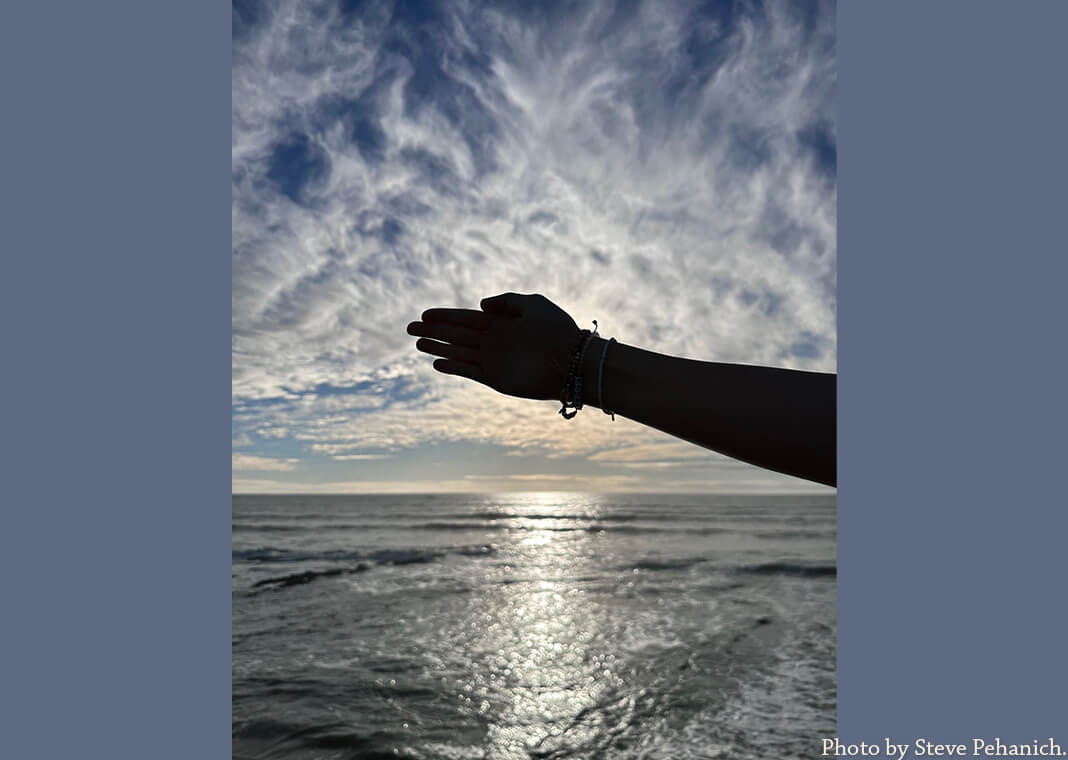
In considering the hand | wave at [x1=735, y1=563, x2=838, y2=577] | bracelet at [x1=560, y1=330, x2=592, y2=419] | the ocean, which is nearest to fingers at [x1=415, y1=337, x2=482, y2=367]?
the hand

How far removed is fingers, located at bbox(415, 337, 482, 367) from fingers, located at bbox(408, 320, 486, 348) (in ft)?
0.03

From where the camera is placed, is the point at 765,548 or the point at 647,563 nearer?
the point at 647,563

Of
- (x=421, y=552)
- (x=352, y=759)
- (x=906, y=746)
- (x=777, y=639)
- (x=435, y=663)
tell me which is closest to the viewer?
(x=906, y=746)

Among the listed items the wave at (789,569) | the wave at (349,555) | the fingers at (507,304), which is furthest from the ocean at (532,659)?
the fingers at (507,304)

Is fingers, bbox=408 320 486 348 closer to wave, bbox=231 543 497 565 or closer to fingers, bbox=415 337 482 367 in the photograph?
fingers, bbox=415 337 482 367

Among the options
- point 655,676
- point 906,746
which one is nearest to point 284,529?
point 655,676

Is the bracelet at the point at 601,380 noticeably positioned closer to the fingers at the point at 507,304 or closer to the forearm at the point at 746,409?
the forearm at the point at 746,409

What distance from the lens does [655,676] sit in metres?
4.99

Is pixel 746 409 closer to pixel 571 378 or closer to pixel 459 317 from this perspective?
pixel 571 378

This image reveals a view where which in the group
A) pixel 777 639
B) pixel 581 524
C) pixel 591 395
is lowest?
pixel 581 524

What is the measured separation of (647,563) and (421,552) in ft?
17.2

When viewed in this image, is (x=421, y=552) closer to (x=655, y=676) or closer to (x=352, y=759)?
(x=655, y=676)

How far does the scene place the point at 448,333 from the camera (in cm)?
130

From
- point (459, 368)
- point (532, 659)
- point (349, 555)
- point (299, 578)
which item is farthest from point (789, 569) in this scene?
point (459, 368)
